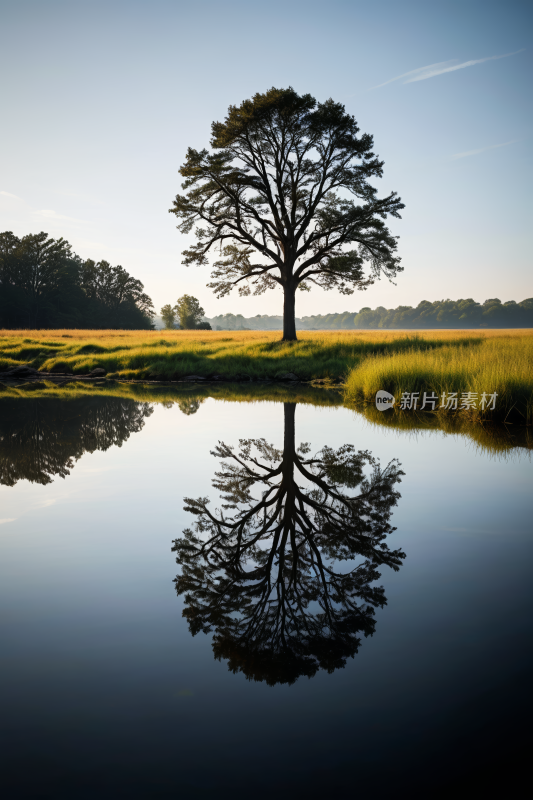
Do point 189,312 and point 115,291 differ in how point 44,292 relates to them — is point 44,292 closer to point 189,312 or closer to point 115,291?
point 115,291

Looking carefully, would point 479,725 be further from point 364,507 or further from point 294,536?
point 364,507

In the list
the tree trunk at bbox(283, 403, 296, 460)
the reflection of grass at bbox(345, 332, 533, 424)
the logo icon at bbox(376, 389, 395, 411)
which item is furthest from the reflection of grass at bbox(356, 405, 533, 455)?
the tree trunk at bbox(283, 403, 296, 460)

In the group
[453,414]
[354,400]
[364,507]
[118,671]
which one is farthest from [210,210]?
[118,671]

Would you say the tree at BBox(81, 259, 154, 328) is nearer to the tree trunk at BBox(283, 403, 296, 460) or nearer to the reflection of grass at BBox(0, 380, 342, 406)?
the reflection of grass at BBox(0, 380, 342, 406)

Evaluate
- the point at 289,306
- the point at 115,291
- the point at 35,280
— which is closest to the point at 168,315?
the point at 115,291

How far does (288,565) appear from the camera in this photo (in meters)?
3.67

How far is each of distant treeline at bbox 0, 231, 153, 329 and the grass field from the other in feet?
132

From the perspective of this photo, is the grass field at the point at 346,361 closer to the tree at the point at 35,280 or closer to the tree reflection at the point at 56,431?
the tree reflection at the point at 56,431

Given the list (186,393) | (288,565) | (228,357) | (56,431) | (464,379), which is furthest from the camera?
(228,357)

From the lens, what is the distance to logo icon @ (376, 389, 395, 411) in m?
13.4

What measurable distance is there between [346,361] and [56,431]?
595 inches

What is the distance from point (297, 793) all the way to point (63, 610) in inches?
73.7

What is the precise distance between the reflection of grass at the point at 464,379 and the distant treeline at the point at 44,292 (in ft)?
222

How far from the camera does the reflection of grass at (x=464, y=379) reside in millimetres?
10641
